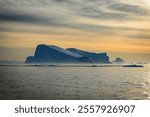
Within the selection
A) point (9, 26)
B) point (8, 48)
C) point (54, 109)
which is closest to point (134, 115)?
point (54, 109)

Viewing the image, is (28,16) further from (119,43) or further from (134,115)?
(134,115)

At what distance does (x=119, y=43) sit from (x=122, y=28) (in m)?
1.12

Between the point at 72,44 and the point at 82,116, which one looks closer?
the point at 82,116

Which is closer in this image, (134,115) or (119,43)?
(134,115)

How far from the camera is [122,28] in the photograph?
49.7 feet

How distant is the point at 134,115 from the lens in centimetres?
660

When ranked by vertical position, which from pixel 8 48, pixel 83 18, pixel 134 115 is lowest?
pixel 134 115

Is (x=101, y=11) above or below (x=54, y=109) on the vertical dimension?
above

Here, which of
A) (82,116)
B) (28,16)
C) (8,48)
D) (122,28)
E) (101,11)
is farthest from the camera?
(122,28)

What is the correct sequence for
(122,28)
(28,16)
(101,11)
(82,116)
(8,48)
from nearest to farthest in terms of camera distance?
(82,116) < (8,48) < (101,11) < (28,16) < (122,28)

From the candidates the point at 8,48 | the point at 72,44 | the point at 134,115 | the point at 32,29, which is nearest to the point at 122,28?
the point at 72,44

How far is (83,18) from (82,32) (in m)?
1.06

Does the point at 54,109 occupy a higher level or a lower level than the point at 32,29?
lower

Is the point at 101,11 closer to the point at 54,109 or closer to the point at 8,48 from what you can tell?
the point at 8,48
